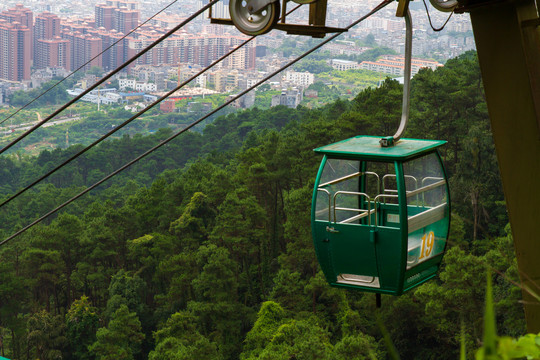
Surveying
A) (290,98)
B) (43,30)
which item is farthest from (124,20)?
(290,98)

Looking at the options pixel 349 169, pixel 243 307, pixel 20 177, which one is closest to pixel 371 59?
pixel 20 177

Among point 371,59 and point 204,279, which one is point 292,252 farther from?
point 371,59

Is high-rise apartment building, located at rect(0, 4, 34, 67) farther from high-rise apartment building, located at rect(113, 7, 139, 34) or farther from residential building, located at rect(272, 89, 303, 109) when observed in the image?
residential building, located at rect(272, 89, 303, 109)

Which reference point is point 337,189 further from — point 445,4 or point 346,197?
point 445,4

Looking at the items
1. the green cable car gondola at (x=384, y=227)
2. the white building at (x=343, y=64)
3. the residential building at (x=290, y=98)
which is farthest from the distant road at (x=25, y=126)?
the green cable car gondola at (x=384, y=227)

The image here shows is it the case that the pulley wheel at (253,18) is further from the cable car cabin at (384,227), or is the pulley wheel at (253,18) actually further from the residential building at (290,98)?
the residential building at (290,98)

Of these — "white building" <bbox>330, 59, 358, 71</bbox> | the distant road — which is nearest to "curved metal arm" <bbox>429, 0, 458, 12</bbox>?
the distant road
